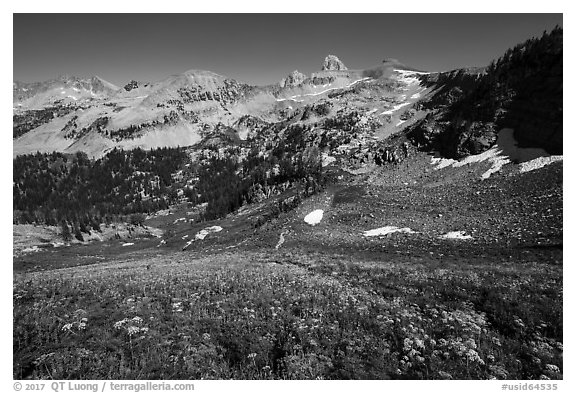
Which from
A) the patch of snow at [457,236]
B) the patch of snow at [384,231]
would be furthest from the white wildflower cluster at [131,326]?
the patch of snow at [384,231]

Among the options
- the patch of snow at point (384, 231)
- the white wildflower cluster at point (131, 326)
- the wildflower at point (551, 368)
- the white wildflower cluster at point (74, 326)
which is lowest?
the patch of snow at point (384, 231)

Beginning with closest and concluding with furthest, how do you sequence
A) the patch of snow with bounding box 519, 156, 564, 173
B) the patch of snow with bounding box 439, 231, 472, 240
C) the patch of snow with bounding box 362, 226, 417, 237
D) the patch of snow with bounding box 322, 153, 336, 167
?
1. the patch of snow with bounding box 439, 231, 472, 240
2. the patch of snow with bounding box 362, 226, 417, 237
3. the patch of snow with bounding box 519, 156, 564, 173
4. the patch of snow with bounding box 322, 153, 336, 167

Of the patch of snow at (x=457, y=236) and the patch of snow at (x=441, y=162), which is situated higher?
the patch of snow at (x=441, y=162)

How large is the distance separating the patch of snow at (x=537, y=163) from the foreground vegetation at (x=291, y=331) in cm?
4926

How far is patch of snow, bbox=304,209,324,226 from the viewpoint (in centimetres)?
5493

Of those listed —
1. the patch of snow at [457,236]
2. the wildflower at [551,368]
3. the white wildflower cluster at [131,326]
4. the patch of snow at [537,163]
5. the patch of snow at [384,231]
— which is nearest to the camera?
the wildflower at [551,368]

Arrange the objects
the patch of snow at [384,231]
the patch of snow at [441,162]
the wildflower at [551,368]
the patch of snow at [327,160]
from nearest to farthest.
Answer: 1. the wildflower at [551,368]
2. the patch of snow at [384,231]
3. the patch of snow at [441,162]
4. the patch of snow at [327,160]

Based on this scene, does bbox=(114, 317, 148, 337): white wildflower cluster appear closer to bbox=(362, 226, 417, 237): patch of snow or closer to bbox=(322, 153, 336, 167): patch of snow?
bbox=(362, 226, 417, 237): patch of snow

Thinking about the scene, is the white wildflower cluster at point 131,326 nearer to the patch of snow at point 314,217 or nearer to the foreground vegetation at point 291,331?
the foreground vegetation at point 291,331

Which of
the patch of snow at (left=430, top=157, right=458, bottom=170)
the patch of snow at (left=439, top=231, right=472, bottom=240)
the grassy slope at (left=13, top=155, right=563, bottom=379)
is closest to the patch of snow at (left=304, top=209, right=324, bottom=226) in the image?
the patch of snow at (left=439, top=231, right=472, bottom=240)

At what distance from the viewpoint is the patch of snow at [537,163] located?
52.8 m

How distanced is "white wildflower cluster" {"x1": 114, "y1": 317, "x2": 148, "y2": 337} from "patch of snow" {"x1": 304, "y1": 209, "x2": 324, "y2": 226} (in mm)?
44381

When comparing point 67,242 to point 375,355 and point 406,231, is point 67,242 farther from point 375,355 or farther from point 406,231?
point 375,355
